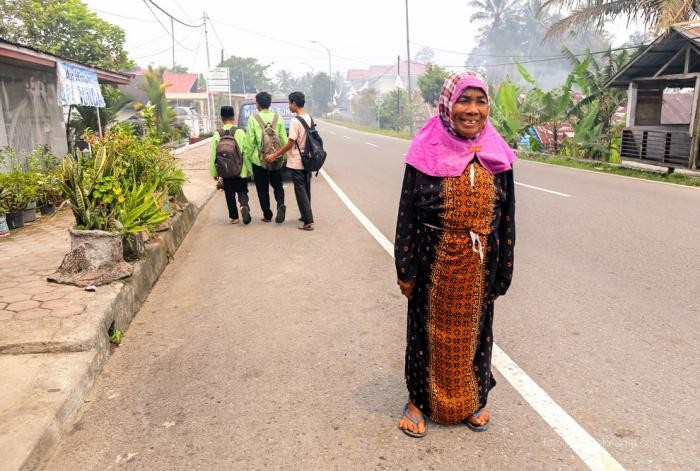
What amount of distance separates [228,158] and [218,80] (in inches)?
1372

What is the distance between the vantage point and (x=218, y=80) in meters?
39.8

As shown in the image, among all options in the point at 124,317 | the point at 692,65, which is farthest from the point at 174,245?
the point at 692,65

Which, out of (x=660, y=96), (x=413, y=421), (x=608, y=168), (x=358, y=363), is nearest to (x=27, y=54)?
(x=358, y=363)

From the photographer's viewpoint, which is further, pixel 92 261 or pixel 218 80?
pixel 218 80

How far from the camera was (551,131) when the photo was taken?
68.6 feet

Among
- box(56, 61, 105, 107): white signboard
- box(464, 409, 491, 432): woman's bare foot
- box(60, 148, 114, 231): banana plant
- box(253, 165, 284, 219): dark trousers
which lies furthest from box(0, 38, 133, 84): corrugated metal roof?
box(464, 409, 491, 432): woman's bare foot

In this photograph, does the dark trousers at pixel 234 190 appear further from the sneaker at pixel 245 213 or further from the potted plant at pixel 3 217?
the potted plant at pixel 3 217

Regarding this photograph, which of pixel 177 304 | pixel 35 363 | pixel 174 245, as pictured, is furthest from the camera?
pixel 174 245

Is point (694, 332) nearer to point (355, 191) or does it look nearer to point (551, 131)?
point (355, 191)

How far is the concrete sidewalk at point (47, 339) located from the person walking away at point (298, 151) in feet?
6.50

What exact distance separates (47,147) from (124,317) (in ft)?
30.6

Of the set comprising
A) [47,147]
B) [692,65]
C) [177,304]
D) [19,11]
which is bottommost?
[177,304]

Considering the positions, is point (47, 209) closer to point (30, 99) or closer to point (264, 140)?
point (264, 140)

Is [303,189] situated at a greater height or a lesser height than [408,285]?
lesser
